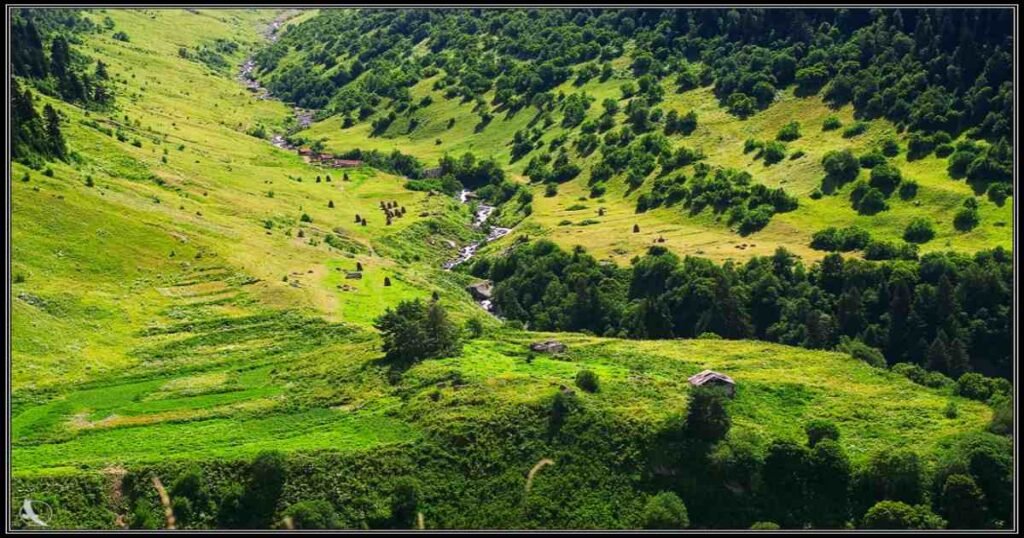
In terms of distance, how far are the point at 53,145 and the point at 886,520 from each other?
423 feet

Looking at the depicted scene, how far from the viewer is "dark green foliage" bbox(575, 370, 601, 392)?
99562 millimetres

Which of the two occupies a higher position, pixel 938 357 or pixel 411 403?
pixel 938 357

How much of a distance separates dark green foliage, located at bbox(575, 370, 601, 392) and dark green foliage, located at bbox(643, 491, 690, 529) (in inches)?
606

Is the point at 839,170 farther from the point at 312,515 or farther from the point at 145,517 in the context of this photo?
the point at 145,517

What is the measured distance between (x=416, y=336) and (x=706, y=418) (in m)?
31.6

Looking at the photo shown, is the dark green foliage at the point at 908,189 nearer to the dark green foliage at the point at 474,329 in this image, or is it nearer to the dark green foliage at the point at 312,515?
the dark green foliage at the point at 474,329

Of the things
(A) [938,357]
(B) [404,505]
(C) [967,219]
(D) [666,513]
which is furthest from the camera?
(C) [967,219]

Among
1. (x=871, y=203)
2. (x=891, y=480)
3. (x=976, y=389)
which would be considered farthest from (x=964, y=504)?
(x=871, y=203)

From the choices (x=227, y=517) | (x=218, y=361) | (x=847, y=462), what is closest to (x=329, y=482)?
(x=227, y=517)

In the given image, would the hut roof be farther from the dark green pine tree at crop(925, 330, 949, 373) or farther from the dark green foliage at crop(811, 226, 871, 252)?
the dark green foliage at crop(811, 226, 871, 252)

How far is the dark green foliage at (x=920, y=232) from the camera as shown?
550ft

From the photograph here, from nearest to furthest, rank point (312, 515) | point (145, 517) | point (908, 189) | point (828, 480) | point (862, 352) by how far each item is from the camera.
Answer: point (145, 517) < point (312, 515) < point (828, 480) < point (862, 352) < point (908, 189)
